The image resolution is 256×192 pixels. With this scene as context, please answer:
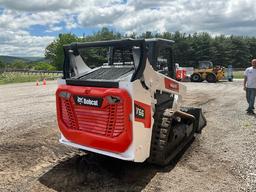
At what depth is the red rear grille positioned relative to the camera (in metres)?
4.98

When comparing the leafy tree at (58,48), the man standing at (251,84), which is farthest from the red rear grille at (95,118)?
the leafy tree at (58,48)

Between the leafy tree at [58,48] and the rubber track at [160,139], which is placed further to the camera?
the leafy tree at [58,48]

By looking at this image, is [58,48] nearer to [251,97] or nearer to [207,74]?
[207,74]

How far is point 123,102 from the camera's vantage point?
4.84m

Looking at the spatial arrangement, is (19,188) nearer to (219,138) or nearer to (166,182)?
(166,182)

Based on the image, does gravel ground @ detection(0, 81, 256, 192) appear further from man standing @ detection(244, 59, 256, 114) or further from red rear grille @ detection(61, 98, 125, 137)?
man standing @ detection(244, 59, 256, 114)

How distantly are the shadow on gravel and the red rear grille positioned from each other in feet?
2.48

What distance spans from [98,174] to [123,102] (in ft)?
4.83

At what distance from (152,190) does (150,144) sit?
829mm

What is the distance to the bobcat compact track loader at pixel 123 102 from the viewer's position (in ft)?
16.3

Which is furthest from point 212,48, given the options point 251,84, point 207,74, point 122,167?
point 122,167

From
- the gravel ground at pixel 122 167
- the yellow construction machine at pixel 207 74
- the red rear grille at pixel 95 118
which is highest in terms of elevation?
the red rear grille at pixel 95 118

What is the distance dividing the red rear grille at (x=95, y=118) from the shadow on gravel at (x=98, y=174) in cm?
76

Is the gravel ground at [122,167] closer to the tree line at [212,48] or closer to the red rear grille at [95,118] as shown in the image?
the red rear grille at [95,118]
